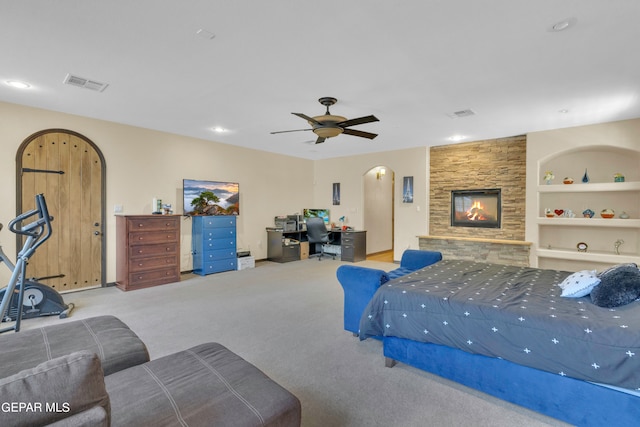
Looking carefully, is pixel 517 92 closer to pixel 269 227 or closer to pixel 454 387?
pixel 454 387

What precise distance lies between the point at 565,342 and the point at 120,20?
12.5ft

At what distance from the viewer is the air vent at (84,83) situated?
355cm

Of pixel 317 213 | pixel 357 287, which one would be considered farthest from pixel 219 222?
pixel 357 287

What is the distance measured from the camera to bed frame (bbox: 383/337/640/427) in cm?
181

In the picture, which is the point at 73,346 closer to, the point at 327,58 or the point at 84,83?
the point at 327,58

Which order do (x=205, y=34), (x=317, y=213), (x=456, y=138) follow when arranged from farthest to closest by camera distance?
(x=317, y=213)
(x=456, y=138)
(x=205, y=34)

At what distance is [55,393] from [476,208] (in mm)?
7111

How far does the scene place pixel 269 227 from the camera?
7984 millimetres

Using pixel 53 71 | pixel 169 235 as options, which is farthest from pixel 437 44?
pixel 169 235

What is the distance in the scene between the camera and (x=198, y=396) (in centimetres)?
139

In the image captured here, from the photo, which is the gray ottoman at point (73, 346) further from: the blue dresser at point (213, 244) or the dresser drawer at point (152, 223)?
the blue dresser at point (213, 244)

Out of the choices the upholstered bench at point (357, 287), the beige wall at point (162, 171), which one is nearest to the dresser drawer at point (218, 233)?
Result: the beige wall at point (162, 171)

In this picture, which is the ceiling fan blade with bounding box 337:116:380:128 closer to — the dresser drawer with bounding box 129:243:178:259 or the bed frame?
the bed frame

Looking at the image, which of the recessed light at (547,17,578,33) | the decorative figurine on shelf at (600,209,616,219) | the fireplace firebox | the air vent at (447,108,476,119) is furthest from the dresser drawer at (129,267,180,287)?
the decorative figurine on shelf at (600,209,616,219)
